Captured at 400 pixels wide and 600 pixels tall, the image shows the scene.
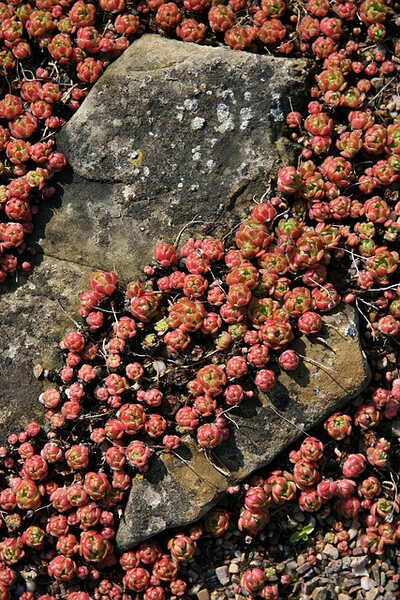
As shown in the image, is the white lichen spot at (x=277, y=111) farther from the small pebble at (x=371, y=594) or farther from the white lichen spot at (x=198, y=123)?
the small pebble at (x=371, y=594)

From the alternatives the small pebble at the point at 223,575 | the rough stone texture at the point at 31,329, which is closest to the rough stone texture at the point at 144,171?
the rough stone texture at the point at 31,329

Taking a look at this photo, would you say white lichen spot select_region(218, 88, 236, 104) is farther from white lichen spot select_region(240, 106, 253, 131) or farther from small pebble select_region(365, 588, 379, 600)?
small pebble select_region(365, 588, 379, 600)

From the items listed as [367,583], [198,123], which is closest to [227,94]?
[198,123]

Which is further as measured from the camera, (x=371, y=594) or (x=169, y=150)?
(x=169, y=150)

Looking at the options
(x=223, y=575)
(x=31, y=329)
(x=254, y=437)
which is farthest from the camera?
(x=31, y=329)

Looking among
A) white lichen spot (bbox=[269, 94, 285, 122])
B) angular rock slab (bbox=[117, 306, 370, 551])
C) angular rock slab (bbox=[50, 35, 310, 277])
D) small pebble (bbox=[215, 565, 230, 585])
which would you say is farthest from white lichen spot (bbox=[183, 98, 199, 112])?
small pebble (bbox=[215, 565, 230, 585])

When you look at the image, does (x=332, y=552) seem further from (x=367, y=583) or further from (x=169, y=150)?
(x=169, y=150)
